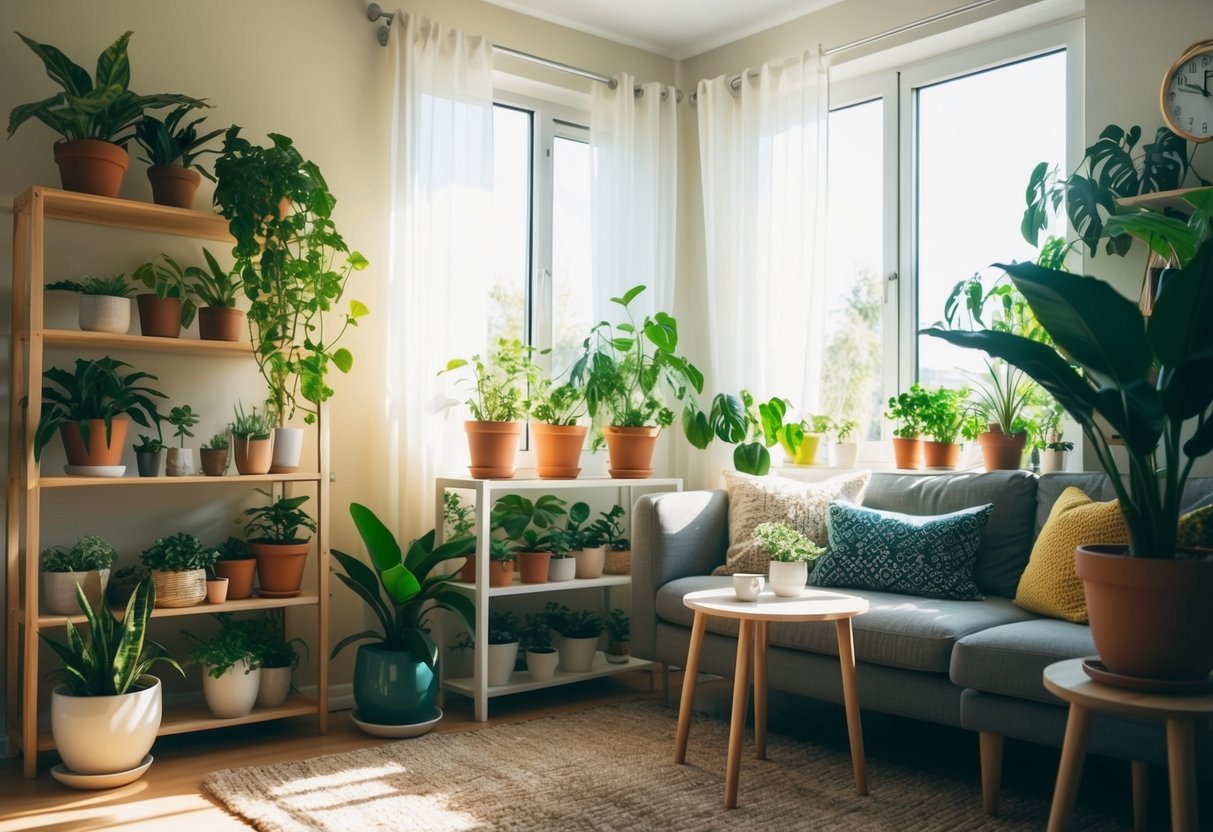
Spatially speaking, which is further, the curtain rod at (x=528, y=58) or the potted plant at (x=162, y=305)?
the curtain rod at (x=528, y=58)

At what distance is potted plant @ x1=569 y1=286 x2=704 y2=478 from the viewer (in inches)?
154

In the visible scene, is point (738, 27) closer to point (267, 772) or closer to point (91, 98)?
point (91, 98)

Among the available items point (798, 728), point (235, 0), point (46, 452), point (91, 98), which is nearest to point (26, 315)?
point (46, 452)

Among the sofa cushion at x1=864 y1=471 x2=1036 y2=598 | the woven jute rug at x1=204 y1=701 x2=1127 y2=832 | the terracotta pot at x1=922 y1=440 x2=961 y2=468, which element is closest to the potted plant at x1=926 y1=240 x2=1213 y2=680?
the woven jute rug at x1=204 y1=701 x2=1127 y2=832

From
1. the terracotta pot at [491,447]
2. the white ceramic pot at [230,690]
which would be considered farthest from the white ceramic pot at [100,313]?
the terracotta pot at [491,447]

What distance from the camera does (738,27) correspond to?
4.46m

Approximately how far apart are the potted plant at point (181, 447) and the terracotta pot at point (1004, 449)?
256 centimetres

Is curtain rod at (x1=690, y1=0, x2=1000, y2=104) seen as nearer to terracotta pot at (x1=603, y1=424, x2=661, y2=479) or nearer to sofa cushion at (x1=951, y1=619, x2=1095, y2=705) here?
terracotta pot at (x1=603, y1=424, x2=661, y2=479)

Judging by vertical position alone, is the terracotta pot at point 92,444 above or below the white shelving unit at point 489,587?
above

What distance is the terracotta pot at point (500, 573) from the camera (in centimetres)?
364

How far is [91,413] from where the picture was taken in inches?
115

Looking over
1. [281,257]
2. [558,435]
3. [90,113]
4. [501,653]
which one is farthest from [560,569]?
[90,113]

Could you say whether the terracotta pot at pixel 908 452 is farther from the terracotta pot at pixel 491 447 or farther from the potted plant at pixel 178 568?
the potted plant at pixel 178 568

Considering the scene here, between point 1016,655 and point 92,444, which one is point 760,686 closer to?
point 1016,655
